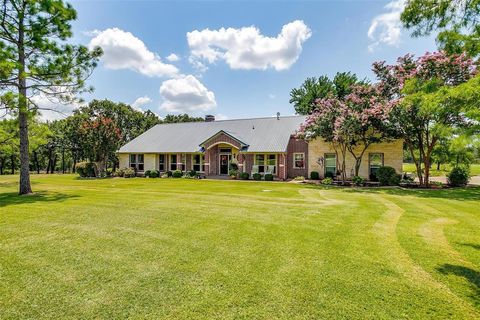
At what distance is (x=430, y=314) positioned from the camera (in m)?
3.46

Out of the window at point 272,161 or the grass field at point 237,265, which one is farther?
the window at point 272,161

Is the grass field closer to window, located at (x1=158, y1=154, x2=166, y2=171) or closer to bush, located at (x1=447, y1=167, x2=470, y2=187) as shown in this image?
bush, located at (x1=447, y1=167, x2=470, y2=187)

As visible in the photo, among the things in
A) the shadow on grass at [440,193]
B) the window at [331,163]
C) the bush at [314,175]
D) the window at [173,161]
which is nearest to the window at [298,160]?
the bush at [314,175]

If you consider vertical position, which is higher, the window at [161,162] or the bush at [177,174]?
the window at [161,162]

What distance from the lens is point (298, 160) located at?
975 inches

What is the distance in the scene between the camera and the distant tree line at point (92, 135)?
2622 cm

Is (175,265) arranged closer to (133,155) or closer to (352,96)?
(352,96)

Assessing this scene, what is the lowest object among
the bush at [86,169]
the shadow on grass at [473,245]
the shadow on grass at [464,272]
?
the shadow on grass at [464,272]

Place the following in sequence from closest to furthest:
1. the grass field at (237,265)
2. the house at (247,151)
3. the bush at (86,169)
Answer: the grass field at (237,265)
the house at (247,151)
the bush at (86,169)

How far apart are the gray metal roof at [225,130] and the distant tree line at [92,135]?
3618mm

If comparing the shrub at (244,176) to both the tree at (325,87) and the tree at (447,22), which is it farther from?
the tree at (447,22)

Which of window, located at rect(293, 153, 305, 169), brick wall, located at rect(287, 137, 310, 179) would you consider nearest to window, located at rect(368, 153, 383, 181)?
brick wall, located at rect(287, 137, 310, 179)

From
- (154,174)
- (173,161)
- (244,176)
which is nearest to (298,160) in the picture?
(244,176)

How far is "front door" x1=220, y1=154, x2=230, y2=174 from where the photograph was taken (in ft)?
88.1
